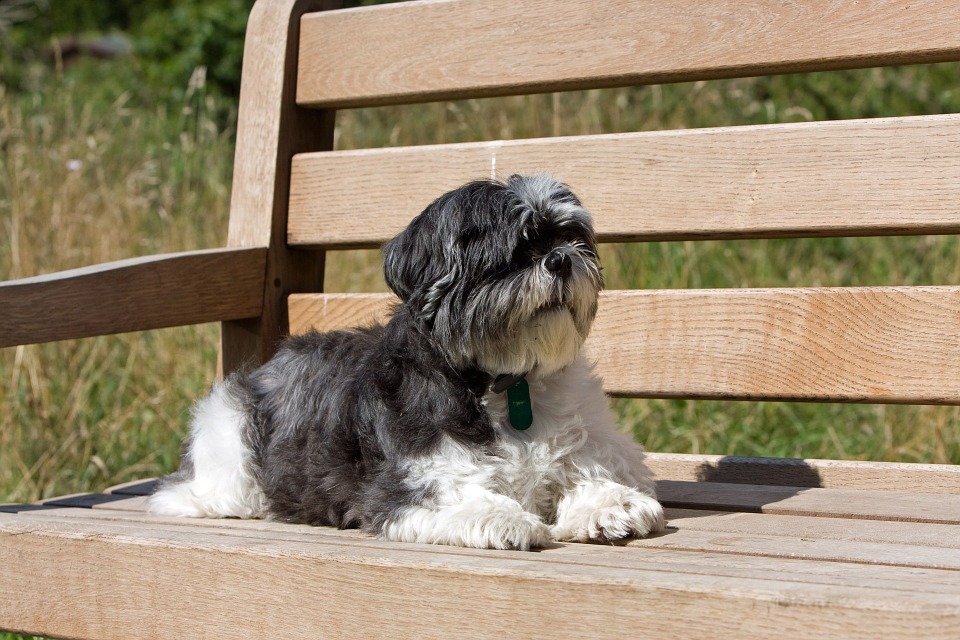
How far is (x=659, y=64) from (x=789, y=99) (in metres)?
3.70

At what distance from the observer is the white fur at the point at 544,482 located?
7.44ft

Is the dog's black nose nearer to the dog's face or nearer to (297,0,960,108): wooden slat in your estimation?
the dog's face

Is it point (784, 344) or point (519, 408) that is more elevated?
point (784, 344)

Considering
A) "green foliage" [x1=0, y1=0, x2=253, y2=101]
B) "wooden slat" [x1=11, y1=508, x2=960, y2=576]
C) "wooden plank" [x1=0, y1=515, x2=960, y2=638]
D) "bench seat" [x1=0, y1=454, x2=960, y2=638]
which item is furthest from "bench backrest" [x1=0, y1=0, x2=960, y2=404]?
"green foliage" [x1=0, y1=0, x2=253, y2=101]

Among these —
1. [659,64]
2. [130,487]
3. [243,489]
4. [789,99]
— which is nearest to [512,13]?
[659,64]

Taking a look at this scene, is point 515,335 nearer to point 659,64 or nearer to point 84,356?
point 659,64

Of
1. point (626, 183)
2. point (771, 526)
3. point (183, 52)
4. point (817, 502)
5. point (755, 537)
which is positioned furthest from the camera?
point (183, 52)

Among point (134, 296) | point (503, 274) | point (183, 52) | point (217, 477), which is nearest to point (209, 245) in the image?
point (134, 296)

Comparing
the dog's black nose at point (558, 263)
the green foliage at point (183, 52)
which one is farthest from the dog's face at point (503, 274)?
the green foliage at point (183, 52)

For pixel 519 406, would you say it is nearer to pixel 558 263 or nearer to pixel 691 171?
pixel 558 263

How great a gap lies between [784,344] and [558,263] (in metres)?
0.85

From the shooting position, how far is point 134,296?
A: 2994 mm

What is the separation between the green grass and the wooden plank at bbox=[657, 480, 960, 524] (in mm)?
1521

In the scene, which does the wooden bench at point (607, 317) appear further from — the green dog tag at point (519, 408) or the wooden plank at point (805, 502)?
the green dog tag at point (519, 408)
